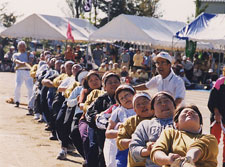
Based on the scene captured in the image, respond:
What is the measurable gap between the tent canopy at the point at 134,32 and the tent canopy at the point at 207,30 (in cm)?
884

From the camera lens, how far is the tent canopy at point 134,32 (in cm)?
2639

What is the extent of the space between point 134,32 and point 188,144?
23.1m

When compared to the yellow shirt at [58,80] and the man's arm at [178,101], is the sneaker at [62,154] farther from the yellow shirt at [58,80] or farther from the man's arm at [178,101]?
the man's arm at [178,101]

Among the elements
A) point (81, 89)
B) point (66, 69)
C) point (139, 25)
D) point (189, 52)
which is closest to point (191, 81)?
point (189, 52)

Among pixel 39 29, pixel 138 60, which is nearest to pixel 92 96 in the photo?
pixel 138 60

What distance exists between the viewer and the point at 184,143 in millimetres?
3965

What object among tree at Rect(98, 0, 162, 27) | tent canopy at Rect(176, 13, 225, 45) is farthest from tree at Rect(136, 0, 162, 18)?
tent canopy at Rect(176, 13, 225, 45)

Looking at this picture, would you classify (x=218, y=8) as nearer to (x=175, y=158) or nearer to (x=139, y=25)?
(x=139, y=25)

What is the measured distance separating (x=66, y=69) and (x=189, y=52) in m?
18.6

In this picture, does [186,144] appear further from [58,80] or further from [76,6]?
[76,6]

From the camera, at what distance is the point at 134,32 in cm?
2680

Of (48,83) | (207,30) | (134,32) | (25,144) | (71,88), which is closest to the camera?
(71,88)

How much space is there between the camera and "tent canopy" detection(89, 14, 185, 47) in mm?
26388

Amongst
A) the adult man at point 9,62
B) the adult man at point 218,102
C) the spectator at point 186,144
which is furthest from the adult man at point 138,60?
the spectator at point 186,144
